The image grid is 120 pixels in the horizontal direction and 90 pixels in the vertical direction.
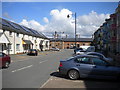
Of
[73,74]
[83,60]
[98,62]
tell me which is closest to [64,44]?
[83,60]

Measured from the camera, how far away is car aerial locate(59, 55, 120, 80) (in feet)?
28.3

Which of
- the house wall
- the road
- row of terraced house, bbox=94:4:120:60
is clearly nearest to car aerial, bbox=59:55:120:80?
the road

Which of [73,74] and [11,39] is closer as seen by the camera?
[73,74]

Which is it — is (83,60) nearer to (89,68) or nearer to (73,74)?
(89,68)

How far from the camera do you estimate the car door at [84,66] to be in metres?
8.87

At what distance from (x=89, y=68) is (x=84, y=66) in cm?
30

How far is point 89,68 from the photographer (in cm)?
886

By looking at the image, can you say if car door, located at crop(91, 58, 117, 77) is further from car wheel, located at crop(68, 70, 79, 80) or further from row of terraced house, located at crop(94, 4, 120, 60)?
row of terraced house, located at crop(94, 4, 120, 60)

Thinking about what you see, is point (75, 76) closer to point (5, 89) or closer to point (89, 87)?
point (89, 87)

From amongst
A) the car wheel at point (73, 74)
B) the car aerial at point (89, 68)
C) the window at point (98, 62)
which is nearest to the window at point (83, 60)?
the car aerial at point (89, 68)

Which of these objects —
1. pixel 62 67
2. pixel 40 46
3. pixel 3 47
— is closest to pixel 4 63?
pixel 62 67

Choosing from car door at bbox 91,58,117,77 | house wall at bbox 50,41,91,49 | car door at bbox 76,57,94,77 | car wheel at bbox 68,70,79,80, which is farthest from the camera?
house wall at bbox 50,41,91,49

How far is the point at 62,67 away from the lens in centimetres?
941

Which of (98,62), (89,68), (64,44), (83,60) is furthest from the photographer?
(64,44)
